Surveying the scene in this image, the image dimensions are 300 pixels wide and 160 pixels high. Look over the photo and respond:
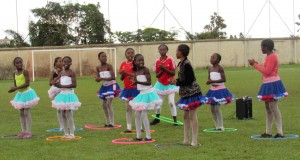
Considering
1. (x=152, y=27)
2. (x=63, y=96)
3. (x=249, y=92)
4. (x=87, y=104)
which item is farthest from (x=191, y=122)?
(x=152, y=27)

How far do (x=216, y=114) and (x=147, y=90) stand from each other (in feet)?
7.56

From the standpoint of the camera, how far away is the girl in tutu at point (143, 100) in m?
11.1

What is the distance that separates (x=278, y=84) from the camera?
11000mm

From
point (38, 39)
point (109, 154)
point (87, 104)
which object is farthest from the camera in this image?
point (38, 39)

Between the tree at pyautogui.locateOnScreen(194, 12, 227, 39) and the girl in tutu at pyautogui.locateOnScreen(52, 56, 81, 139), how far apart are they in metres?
45.3

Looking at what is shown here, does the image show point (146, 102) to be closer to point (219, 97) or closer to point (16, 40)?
point (219, 97)

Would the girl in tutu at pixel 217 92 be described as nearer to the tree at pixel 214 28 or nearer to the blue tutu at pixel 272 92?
the blue tutu at pixel 272 92

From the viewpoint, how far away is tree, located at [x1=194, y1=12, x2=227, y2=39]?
186 feet

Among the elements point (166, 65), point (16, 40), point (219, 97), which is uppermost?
point (16, 40)

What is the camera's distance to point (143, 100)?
11.2 metres

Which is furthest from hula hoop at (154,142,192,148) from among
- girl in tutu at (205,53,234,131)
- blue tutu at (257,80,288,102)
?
girl in tutu at (205,53,234,131)

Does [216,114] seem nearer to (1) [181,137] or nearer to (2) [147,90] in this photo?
(1) [181,137]

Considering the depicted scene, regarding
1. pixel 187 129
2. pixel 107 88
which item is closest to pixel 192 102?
pixel 187 129

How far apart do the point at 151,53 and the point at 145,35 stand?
274 inches
